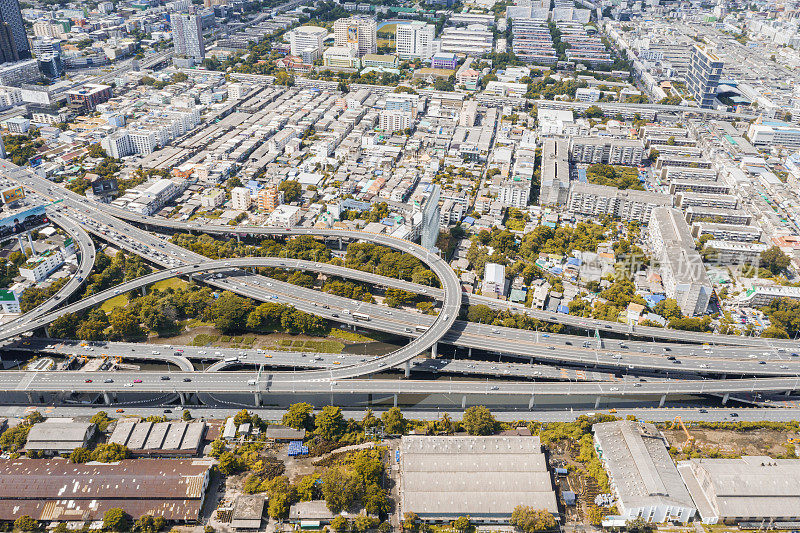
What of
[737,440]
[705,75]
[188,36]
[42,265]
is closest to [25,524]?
[42,265]

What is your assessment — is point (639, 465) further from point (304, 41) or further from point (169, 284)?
point (304, 41)

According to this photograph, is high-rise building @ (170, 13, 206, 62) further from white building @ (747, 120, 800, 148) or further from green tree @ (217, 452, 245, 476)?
green tree @ (217, 452, 245, 476)

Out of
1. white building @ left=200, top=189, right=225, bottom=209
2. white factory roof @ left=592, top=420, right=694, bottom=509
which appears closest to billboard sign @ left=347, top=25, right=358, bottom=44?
white building @ left=200, top=189, right=225, bottom=209

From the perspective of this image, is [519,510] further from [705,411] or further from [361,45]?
[361,45]

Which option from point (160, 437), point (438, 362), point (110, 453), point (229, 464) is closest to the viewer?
point (229, 464)

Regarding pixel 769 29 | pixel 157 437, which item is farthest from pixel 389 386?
pixel 769 29

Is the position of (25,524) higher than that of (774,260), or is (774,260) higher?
(774,260)

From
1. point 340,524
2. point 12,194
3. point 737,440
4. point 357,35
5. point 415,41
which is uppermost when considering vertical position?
point 357,35

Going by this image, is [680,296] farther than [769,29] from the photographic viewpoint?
No
